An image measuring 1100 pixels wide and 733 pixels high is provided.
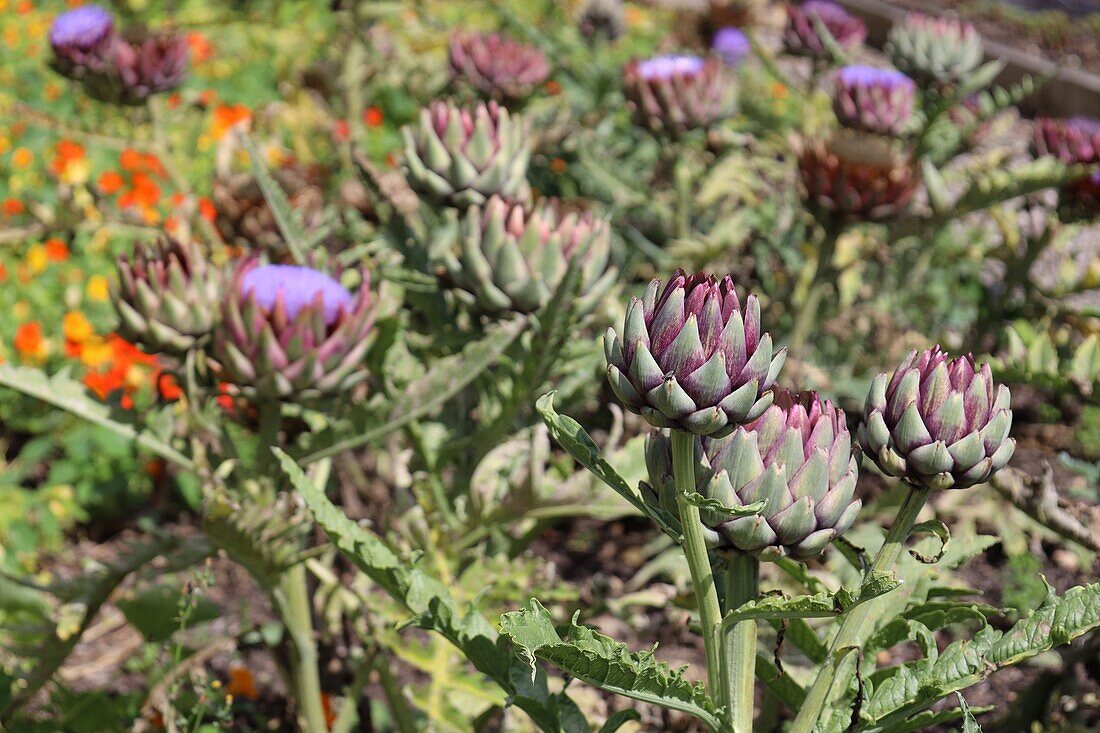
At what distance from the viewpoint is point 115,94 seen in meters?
2.08

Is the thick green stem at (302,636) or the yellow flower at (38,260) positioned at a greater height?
the thick green stem at (302,636)

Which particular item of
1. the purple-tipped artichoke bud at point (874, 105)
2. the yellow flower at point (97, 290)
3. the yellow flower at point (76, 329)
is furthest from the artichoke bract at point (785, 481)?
the yellow flower at point (97, 290)

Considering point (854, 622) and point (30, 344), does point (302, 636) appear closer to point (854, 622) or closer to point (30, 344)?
point (854, 622)

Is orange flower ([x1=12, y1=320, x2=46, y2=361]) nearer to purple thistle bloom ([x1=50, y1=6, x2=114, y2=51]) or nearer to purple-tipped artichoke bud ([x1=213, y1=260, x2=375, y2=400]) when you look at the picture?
purple thistle bloom ([x1=50, y1=6, x2=114, y2=51])

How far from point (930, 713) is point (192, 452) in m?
0.80

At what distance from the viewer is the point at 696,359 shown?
0.69 m

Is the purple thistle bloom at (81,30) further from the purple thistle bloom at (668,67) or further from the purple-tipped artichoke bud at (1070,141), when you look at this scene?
the purple-tipped artichoke bud at (1070,141)

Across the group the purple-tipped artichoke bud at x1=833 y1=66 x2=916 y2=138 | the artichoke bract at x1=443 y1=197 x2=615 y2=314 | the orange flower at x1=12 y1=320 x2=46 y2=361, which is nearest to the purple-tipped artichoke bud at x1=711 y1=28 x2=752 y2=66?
the purple-tipped artichoke bud at x1=833 y1=66 x2=916 y2=138

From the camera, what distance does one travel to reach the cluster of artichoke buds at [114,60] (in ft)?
6.70

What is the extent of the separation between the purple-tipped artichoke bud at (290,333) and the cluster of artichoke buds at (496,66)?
0.97m

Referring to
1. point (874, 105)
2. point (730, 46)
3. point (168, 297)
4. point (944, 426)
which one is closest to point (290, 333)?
point (168, 297)

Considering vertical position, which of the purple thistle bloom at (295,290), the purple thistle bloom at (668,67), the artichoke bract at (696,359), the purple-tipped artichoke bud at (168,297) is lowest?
the purple thistle bloom at (668,67)

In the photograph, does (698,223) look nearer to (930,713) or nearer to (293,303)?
(293,303)

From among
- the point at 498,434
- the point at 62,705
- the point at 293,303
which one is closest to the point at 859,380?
the point at 498,434
